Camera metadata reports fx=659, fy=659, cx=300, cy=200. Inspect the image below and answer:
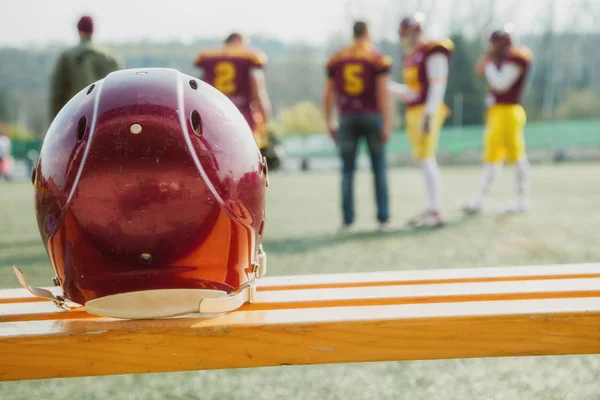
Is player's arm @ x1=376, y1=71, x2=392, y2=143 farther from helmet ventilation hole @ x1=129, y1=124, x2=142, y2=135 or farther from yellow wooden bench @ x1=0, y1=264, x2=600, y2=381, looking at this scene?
helmet ventilation hole @ x1=129, y1=124, x2=142, y2=135

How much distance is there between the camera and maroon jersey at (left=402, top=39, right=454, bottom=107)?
6.47 meters

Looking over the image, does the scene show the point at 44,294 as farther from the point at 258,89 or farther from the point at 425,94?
the point at 425,94

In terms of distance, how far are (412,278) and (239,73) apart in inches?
191

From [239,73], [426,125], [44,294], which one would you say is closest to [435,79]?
[426,125]

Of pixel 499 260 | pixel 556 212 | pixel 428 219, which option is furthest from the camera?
pixel 556 212

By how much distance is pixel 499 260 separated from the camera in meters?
4.84

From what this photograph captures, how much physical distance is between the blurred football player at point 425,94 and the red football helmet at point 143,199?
5142 millimetres

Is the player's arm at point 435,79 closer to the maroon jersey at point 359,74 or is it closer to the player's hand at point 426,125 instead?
the player's hand at point 426,125

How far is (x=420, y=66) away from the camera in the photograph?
6.69 m

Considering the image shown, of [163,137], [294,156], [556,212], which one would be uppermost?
[163,137]

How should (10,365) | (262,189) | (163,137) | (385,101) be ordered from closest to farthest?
1. (10,365)
2. (163,137)
3. (262,189)
4. (385,101)

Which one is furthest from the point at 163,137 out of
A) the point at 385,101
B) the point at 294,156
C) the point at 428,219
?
the point at 294,156

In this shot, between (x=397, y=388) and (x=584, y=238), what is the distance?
4006mm

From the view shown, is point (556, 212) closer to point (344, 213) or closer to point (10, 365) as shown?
Result: point (344, 213)
